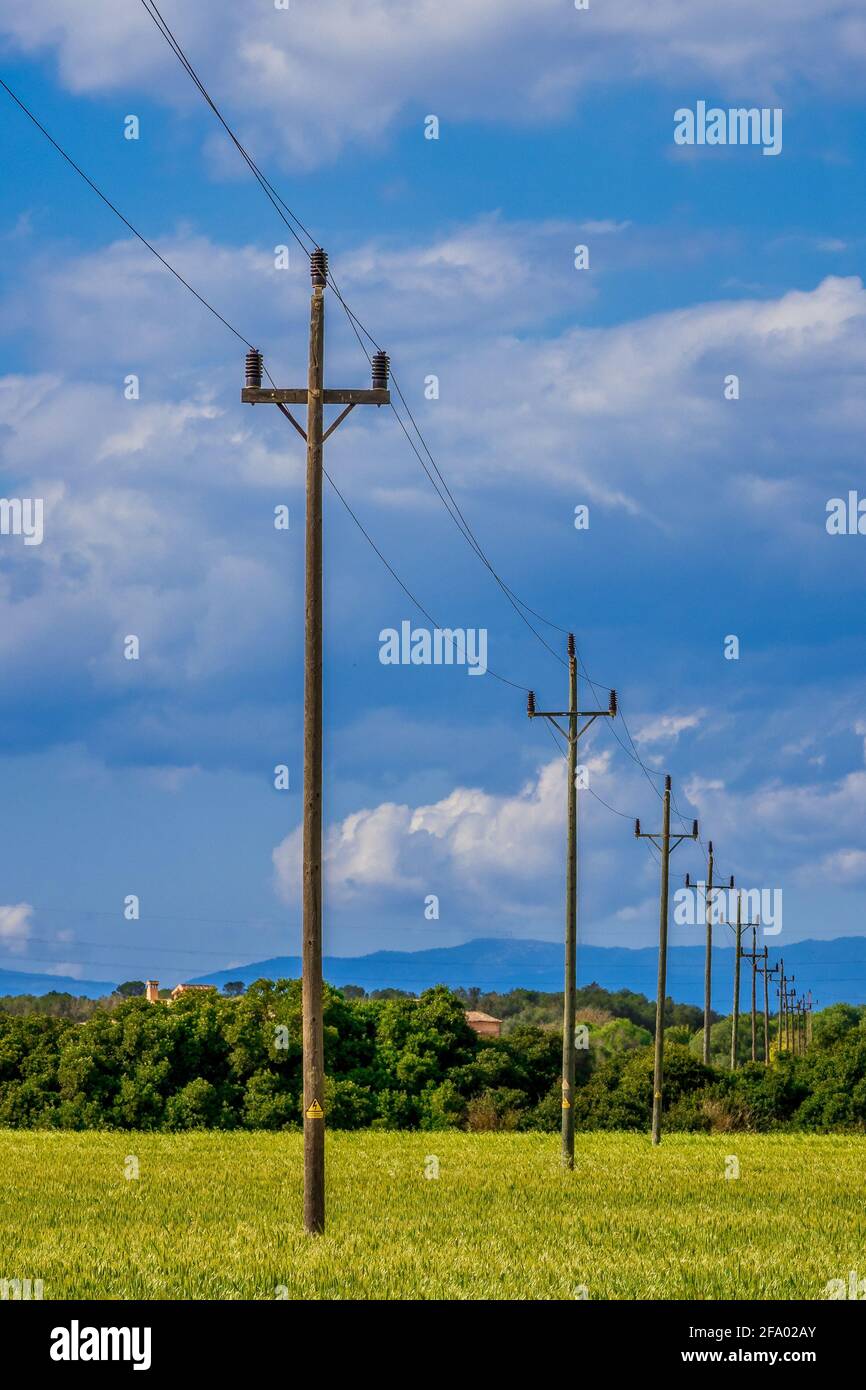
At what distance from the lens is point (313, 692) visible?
72.0 feet

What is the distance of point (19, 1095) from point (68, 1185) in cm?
2059

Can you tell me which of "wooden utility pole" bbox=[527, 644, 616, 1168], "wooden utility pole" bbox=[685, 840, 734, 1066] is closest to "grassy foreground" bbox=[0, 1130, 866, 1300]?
"wooden utility pole" bbox=[527, 644, 616, 1168]

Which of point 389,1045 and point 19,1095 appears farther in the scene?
point 389,1045

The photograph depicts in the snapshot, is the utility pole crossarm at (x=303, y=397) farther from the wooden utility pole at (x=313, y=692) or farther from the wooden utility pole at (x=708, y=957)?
the wooden utility pole at (x=708, y=957)

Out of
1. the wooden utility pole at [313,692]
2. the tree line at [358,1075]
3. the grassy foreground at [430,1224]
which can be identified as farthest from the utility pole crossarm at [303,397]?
the tree line at [358,1075]

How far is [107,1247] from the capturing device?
20328 mm

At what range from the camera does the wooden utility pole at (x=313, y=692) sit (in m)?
21.5

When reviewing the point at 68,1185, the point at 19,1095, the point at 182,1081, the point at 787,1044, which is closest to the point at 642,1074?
the point at 182,1081

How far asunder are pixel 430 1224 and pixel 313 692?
766cm

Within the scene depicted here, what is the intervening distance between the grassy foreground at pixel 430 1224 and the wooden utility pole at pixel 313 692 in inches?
55.5

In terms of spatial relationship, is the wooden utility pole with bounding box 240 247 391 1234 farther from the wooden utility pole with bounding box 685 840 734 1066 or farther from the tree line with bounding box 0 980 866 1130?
the wooden utility pole with bounding box 685 840 734 1066

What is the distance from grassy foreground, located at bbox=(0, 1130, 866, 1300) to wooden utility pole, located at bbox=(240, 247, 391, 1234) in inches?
55.5
